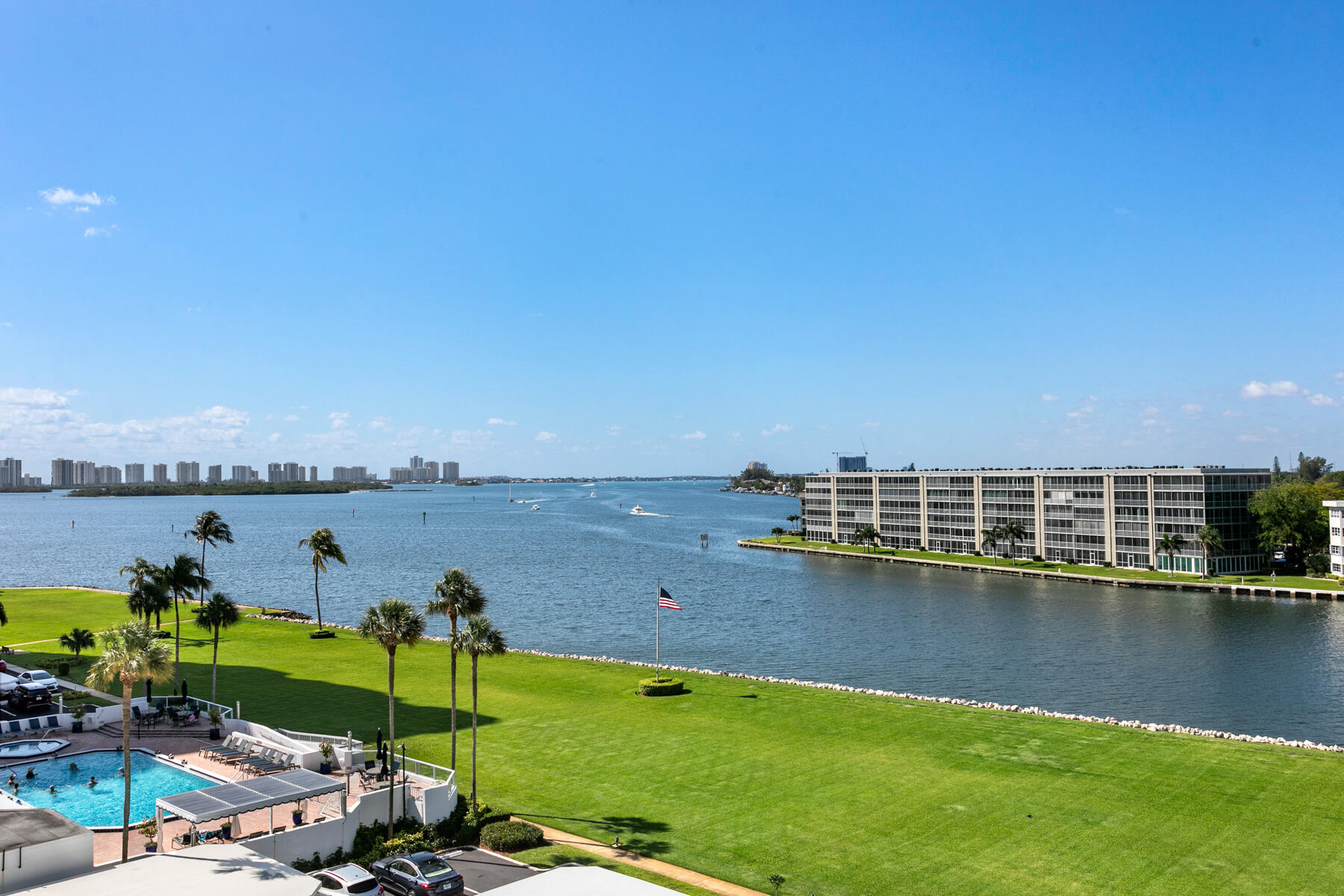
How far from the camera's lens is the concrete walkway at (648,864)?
26.6 m

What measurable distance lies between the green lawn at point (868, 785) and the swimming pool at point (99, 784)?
28.7 feet

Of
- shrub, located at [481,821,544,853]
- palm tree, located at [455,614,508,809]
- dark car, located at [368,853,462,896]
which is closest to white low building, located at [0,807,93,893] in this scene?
dark car, located at [368,853,462,896]

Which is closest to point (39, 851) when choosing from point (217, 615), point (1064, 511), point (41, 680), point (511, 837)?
point (511, 837)

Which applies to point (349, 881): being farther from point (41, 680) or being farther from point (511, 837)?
point (41, 680)

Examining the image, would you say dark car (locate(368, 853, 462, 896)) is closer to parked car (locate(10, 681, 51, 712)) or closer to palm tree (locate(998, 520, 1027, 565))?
parked car (locate(10, 681, 51, 712))

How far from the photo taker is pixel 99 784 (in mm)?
34438

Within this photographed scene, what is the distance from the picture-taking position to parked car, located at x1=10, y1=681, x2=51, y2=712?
4391 centimetres

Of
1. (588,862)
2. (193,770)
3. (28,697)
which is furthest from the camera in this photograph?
(28,697)

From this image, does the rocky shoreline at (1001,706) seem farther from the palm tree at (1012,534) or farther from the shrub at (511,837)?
the palm tree at (1012,534)

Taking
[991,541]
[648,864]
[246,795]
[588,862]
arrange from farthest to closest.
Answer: [991,541] < [648,864] < [246,795] < [588,862]

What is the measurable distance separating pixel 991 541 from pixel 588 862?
4833 inches

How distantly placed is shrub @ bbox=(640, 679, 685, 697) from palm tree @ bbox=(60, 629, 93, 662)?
3930cm

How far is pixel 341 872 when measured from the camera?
2470 cm

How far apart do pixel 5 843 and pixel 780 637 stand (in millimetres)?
65056
